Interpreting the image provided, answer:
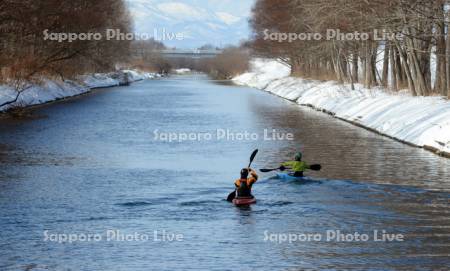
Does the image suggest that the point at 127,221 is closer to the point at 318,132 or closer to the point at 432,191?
the point at 432,191

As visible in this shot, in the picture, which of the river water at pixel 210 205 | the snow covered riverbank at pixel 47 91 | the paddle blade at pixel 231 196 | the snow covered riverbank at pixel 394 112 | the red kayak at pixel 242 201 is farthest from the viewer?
the snow covered riverbank at pixel 47 91

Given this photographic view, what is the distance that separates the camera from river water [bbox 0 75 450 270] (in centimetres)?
1173

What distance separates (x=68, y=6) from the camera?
210ft

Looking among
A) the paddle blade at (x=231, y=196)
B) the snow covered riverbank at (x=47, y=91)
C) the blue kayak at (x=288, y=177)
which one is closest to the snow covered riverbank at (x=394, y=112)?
the blue kayak at (x=288, y=177)

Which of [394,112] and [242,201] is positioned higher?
[394,112]

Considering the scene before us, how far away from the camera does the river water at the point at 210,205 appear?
11.7m

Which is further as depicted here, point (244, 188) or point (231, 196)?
point (231, 196)

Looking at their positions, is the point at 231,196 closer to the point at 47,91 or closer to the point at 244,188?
the point at 244,188

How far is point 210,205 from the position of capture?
52.0ft

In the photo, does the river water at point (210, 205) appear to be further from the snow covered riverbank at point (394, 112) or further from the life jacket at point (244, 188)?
the snow covered riverbank at point (394, 112)

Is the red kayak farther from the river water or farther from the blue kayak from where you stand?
the blue kayak

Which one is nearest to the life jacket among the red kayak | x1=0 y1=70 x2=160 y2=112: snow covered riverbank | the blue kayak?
the red kayak

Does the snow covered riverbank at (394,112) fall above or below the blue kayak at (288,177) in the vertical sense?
above

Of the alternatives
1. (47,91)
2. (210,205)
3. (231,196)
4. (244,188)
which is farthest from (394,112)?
(47,91)
